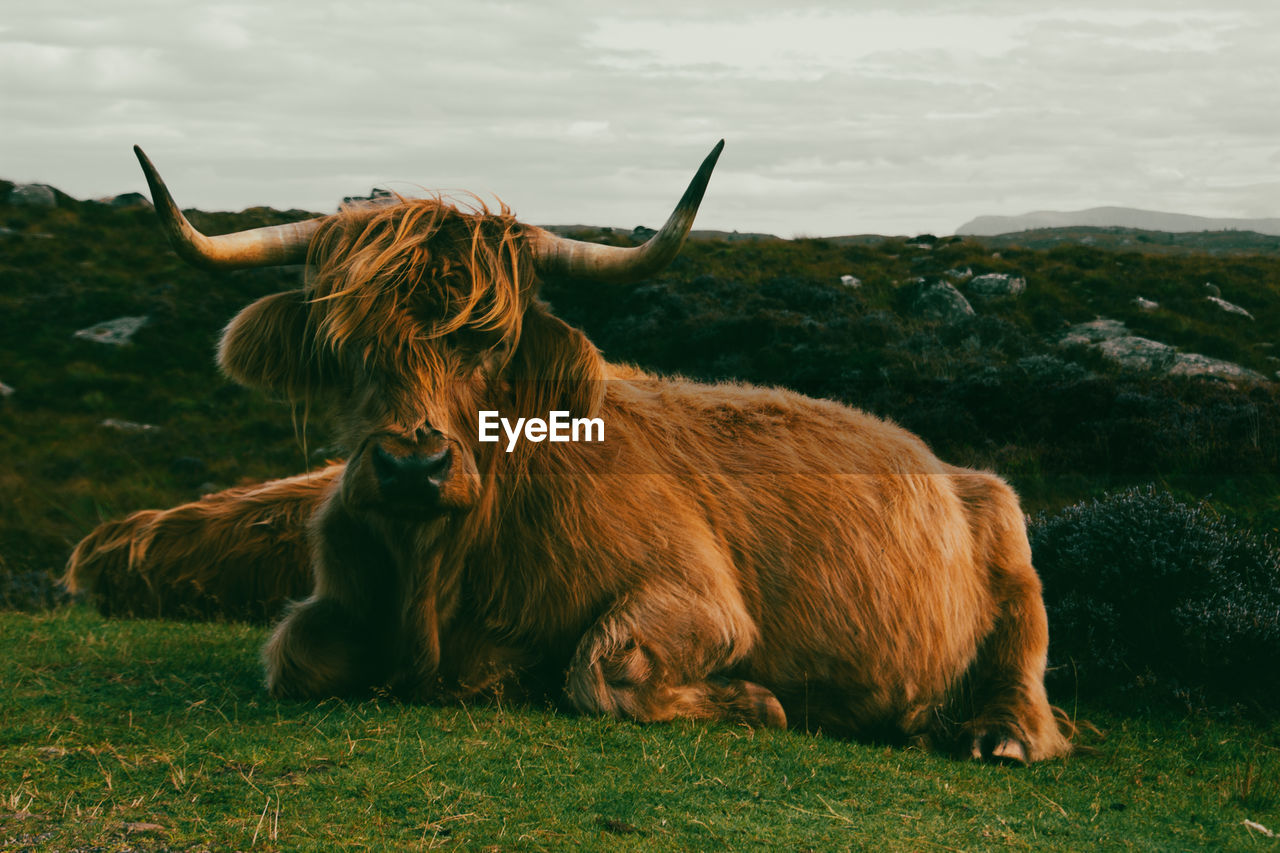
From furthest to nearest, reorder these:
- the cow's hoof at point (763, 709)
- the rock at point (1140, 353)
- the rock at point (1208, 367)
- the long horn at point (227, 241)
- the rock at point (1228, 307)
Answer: the rock at point (1228, 307)
the rock at point (1140, 353)
the rock at point (1208, 367)
the cow's hoof at point (763, 709)
the long horn at point (227, 241)

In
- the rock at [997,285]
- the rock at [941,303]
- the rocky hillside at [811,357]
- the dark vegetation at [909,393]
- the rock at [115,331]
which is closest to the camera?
the dark vegetation at [909,393]

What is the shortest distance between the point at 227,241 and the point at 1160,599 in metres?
5.93

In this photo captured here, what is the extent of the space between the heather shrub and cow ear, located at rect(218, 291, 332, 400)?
15.1 ft

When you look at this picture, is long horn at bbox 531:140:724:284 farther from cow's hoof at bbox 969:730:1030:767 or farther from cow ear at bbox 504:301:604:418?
cow's hoof at bbox 969:730:1030:767

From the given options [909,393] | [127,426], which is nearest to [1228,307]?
[909,393]

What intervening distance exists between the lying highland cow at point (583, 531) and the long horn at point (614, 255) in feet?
0.04

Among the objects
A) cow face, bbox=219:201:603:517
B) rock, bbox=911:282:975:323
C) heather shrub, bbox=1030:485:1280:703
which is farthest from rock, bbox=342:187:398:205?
rock, bbox=911:282:975:323

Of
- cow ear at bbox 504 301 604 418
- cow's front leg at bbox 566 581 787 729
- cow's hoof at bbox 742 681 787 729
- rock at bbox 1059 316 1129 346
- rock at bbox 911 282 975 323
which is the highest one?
rock at bbox 911 282 975 323

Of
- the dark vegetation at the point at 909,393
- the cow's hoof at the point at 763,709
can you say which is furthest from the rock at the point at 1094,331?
the cow's hoof at the point at 763,709

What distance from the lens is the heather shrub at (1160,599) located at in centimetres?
625

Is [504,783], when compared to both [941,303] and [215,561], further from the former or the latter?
[941,303]

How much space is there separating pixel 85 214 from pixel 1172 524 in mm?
37727

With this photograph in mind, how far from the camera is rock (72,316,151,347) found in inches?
1019

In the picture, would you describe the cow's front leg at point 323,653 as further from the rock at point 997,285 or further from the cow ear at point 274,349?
the rock at point 997,285
